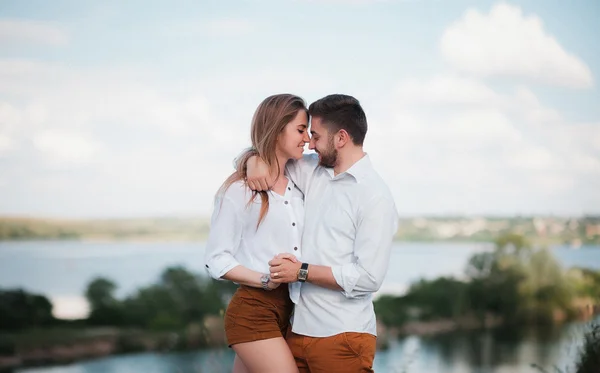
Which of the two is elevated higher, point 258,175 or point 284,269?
point 258,175

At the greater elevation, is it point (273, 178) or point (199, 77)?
point (199, 77)

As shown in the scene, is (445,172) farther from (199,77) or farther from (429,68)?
(199,77)

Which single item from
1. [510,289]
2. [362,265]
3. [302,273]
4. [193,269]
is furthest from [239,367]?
[510,289]

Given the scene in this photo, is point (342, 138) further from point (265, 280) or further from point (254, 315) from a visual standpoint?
point (254, 315)

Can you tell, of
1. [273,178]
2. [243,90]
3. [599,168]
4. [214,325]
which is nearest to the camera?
[273,178]

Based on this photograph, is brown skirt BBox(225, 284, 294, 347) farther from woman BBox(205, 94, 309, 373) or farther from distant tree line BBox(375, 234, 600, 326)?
distant tree line BBox(375, 234, 600, 326)

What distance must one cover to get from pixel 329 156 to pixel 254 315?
0.54 meters

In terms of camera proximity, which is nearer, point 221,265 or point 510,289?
point 221,265

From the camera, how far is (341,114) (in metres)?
2.31

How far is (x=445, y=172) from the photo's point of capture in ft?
28.6

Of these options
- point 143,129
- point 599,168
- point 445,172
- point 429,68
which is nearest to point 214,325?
point 143,129

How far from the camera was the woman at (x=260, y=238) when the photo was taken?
2.29m

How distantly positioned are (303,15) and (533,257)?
3989 millimetres

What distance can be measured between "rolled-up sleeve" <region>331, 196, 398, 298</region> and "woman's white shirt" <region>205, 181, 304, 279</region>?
0.64 feet
